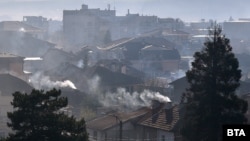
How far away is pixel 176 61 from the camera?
68875mm

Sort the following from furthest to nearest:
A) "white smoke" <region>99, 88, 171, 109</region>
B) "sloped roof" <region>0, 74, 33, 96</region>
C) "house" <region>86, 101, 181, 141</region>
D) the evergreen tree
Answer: "white smoke" <region>99, 88, 171, 109</region> → "sloped roof" <region>0, 74, 33, 96</region> → "house" <region>86, 101, 181, 141</region> → the evergreen tree

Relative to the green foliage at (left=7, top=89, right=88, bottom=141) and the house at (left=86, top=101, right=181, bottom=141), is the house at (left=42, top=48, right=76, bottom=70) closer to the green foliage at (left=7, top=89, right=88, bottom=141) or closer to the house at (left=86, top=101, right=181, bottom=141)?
the house at (left=86, top=101, right=181, bottom=141)

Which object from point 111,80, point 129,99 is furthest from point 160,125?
point 111,80

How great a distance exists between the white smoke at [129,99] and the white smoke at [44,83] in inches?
92.0

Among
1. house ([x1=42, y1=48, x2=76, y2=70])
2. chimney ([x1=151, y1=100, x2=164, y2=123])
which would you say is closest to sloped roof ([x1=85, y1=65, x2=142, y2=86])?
house ([x1=42, y1=48, x2=76, y2=70])

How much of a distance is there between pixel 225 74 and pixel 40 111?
17.6 ft

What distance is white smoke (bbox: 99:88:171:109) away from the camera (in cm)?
3827

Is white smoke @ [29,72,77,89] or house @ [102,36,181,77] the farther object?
house @ [102,36,181,77]

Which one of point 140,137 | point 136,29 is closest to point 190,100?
point 140,137

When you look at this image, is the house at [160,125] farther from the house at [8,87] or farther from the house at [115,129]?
the house at [8,87]

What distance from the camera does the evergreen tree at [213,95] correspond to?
A: 19656 millimetres

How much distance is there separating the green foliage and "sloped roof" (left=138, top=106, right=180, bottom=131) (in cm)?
786

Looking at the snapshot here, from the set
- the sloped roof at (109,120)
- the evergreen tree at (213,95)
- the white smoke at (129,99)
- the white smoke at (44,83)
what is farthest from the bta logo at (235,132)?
the white smoke at (44,83)

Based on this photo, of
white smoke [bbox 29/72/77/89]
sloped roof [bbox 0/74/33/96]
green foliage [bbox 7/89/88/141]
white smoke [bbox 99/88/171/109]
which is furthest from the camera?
white smoke [bbox 29/72/77/89]
